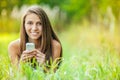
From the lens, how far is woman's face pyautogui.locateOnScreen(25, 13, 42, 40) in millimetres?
5702

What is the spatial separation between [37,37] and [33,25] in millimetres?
145

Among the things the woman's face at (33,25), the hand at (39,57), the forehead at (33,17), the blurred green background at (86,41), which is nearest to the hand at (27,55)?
the hand at (39,57)

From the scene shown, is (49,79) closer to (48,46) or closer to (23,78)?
(23,78)

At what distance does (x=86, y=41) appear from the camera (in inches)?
539

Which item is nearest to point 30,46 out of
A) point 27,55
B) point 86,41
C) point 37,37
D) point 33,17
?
point 27,55

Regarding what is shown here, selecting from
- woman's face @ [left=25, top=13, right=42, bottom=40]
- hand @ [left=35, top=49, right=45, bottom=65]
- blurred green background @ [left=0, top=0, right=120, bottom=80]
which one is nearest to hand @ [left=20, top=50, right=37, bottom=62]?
hand @ [left=35, top=49, right=45, bottom=65]

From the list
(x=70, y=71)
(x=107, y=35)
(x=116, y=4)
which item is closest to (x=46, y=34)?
(x=70, y=71)

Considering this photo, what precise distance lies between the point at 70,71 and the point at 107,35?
26.4 feet

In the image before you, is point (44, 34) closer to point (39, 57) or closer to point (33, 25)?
point (33, 25)

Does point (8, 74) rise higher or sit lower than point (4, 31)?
higher

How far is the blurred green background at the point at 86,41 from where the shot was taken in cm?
504

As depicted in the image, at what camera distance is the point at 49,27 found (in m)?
5.77

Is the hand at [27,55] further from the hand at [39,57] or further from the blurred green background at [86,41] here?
the blurred green background at [86,41]

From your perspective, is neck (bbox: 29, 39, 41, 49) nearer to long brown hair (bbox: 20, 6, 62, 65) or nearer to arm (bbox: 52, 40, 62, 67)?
long brown hair (bbox: 20, 6, 62, 65)
